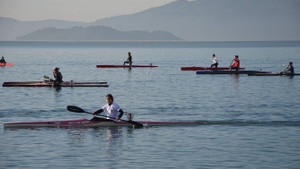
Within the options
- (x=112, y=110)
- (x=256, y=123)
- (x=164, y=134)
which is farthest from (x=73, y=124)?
(x=256, y=123)

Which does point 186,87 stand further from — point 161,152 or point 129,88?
point 161,152

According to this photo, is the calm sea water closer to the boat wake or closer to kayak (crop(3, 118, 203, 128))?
the boat wake

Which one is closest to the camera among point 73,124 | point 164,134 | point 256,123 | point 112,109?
point 164,134

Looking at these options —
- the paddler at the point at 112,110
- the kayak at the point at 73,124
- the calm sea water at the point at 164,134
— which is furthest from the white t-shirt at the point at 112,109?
the calm sea water at the point at 164,134

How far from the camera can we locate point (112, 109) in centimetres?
2645

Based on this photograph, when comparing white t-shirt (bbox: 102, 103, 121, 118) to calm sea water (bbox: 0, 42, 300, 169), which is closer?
calm sea water (bbox: 0, 42, 300, 169)

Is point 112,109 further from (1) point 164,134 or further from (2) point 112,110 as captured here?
(1) point 164,134

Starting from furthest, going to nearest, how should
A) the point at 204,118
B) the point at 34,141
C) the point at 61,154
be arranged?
1. the point at 204,118
2. the point at 34,141
3. the point at 61,154

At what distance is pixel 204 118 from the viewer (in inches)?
1241

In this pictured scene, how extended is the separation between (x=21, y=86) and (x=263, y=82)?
22417 millimetres

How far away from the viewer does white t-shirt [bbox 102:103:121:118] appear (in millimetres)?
26312

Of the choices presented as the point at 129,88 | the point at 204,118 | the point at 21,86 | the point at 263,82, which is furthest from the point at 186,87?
the point at 204,118

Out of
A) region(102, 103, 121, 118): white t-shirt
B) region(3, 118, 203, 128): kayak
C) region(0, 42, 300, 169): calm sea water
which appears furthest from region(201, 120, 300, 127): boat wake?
region(102, 103, 121, 118): white t-shirt

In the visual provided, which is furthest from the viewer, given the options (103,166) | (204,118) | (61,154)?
(204,118)
